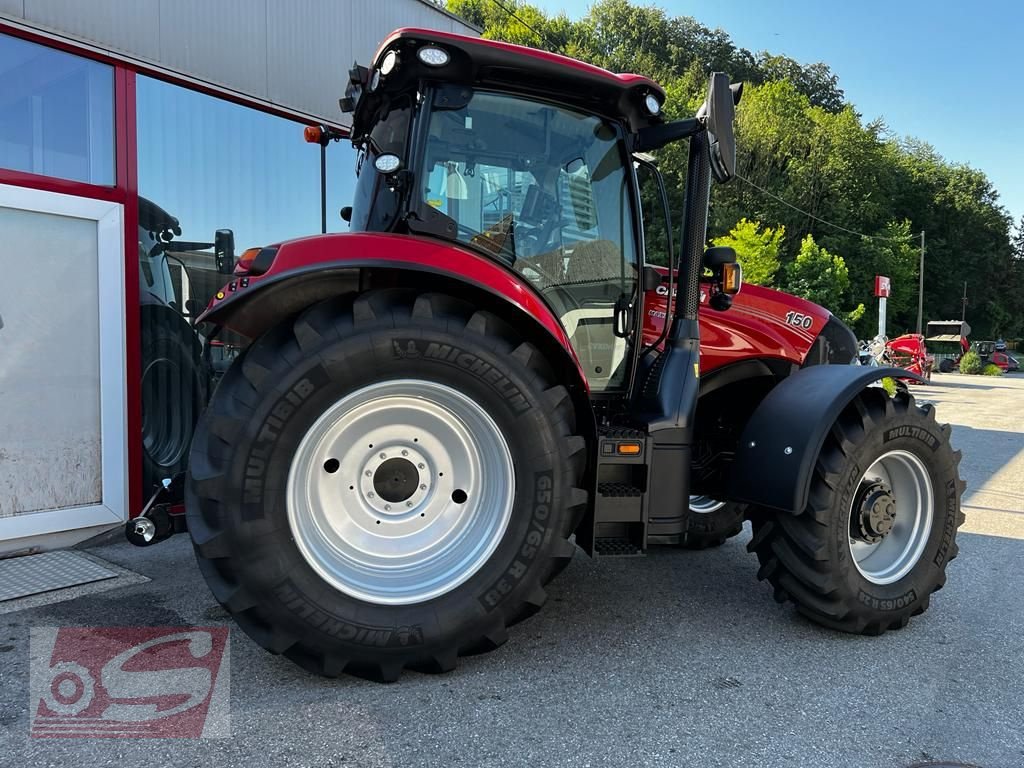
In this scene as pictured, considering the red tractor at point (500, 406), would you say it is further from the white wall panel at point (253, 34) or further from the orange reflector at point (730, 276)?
the white wall panel at point (253, 34)

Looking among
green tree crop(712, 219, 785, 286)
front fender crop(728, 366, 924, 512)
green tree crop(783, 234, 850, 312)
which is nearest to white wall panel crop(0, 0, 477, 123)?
front fender crop(728, 366, 924, 512)

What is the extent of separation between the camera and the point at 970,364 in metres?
32.4

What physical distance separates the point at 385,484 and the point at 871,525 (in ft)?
7.19

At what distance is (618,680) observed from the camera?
2689 millimetres

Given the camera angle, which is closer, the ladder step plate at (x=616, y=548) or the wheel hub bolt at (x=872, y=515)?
the ladder step plate at (x=616, y=548)

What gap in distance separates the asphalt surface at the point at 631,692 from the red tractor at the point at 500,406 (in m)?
0.19

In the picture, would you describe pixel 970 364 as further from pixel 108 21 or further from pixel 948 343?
pixel 108 21

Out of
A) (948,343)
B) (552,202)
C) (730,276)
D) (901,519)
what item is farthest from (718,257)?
(948,343)

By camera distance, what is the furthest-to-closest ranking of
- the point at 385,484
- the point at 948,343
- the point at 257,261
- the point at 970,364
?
the point at 948,343
the point at 970,364
the point at 385,484
the point at 257,261

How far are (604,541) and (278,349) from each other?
59.7 inches

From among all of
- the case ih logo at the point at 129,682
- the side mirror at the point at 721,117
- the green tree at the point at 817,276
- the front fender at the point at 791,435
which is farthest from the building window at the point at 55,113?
the green tree at the point at 817,276

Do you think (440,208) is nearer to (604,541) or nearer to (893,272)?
(604,541)

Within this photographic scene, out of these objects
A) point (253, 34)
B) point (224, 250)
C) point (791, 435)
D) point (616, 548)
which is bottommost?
point (616, 548)

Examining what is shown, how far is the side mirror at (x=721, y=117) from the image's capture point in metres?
2.98
